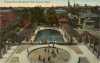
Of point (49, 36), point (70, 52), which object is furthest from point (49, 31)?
point (70, 52)

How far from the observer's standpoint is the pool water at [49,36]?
42.2ft

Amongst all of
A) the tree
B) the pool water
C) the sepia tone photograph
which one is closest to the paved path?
the sepia tone photograph

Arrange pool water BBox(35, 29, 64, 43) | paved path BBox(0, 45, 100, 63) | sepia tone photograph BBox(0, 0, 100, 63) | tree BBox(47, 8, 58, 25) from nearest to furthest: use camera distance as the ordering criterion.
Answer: paved path BBox(0, 45, 100, 63)
sepia tone photograph BBox(0, 0, 100, 63)
pool water BBox(35, 29, 64, 43)
tree BBox(47, 8, 58, 25)

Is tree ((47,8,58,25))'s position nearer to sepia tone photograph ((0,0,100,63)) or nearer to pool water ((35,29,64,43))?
sepia tone photograph ((0,0,100,63))

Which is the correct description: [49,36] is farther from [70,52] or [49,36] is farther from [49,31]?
[70,52]

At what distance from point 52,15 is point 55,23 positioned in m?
0.63

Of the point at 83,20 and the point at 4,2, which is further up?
the point at 4,2

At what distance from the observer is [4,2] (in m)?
17.1

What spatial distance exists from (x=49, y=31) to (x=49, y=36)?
1.00 meters

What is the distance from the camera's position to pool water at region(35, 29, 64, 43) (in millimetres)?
12868

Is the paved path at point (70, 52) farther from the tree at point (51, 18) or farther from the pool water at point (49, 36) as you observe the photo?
the tree at point (51, 18)

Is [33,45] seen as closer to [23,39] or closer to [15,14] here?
[23,39]

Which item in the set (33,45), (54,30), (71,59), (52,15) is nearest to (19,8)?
(52,15)

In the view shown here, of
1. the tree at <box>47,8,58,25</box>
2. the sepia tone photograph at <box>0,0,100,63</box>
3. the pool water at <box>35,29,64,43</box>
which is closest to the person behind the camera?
the sepia tone photograph at <box>0,0,100,63</box>
